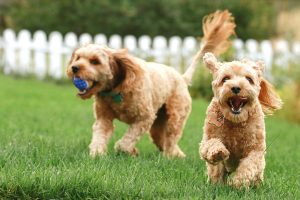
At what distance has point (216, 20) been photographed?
7898 millimetres

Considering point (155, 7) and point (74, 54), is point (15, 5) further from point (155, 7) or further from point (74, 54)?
point (74, 54)

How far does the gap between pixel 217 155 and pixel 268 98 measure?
3.07ft

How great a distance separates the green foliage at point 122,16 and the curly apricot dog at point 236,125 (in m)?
17.1

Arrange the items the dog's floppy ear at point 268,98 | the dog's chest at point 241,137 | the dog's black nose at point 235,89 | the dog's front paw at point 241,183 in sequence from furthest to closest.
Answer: the dog's floppy ear at point 268,98, the dog's chest at point 241,137, the dog's front paw at point 241,183, the dog's black nose at point 235,89

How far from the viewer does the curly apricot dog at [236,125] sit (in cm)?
531

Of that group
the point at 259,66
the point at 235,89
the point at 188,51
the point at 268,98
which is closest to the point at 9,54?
the point at 188,51

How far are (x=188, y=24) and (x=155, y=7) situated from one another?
1244mm

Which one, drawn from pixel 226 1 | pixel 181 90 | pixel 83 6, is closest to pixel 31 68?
pixel 83 6

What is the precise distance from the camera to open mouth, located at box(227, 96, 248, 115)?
5346mm

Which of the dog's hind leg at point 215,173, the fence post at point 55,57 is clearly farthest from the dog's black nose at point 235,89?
the fence post at point 55,57

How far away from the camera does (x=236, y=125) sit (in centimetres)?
562

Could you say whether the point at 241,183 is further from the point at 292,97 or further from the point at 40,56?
the point at 40,56

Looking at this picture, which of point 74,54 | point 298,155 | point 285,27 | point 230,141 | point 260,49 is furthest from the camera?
point 285,27

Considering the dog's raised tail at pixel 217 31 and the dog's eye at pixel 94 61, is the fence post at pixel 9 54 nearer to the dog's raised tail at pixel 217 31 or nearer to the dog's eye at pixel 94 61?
the dog's raised tail at pixel 217 31
